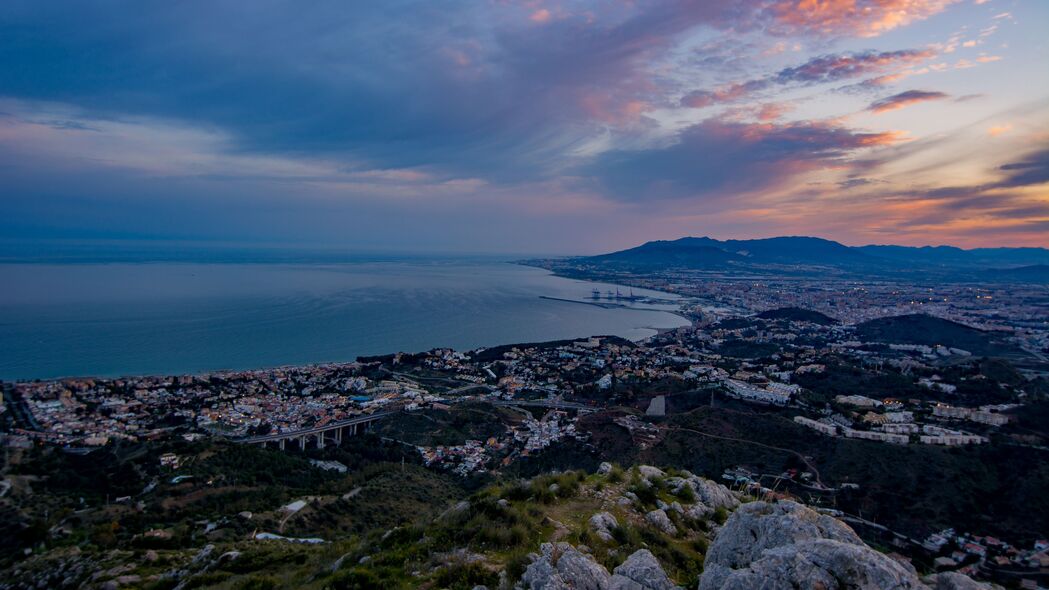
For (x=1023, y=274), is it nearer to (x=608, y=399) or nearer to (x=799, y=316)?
(x=799, y=316)

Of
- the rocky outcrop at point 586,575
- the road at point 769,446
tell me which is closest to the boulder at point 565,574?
the rocky outcrop at point 586,575

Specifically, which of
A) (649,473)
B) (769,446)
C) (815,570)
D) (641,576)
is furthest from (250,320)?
(815,570)

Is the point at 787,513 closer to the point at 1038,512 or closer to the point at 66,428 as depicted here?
the point at 1038,512

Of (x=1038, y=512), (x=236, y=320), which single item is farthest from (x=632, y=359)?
(x=236, y=320)

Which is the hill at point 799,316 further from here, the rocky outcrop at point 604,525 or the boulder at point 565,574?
the boulder at point 565,574

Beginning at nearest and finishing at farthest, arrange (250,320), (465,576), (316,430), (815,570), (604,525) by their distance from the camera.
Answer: (815,570) → (465,576) → (604,525) → (316,430) → (250,320)

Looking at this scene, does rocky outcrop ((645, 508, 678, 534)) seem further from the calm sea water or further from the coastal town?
the calm sea water

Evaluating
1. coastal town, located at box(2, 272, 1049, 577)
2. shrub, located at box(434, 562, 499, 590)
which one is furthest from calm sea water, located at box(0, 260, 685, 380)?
shrub, located at box(434, 562, 499, 590)
